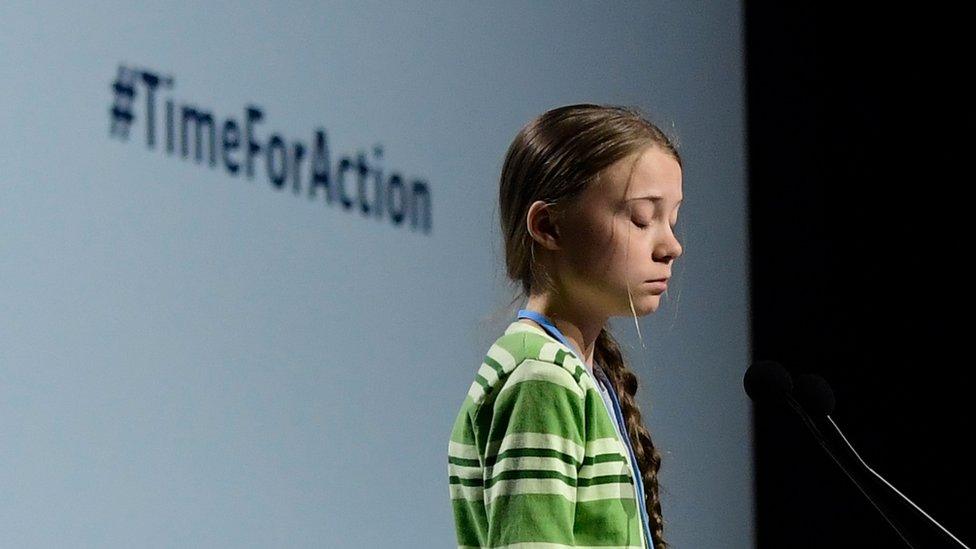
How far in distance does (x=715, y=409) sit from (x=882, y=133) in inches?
28.3

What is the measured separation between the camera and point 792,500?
342 cm

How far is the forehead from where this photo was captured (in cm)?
116

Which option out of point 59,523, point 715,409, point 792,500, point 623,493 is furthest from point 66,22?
point 792,500

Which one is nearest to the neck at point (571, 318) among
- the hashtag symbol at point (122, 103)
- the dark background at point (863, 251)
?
the hashtag symbol at point (122, 103)

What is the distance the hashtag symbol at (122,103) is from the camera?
2.01 m

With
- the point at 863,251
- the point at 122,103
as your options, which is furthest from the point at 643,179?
the point at 863,251

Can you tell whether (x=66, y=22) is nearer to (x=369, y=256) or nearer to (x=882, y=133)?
(x=369, y=256)

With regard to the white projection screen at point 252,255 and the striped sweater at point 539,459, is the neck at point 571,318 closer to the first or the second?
the striped sweater at point 539,459

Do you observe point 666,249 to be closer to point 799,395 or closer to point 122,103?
point 799,395

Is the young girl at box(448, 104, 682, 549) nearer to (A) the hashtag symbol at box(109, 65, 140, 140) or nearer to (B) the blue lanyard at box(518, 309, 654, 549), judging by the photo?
(B) the blue lanyard at box(518, 309, 654, 549)

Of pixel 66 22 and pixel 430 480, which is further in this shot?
pixel 430 480

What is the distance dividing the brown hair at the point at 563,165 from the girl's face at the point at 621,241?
0.04ft

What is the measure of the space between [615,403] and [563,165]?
202 millimetres

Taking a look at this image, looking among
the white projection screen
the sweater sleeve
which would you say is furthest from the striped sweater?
the white projection screen
